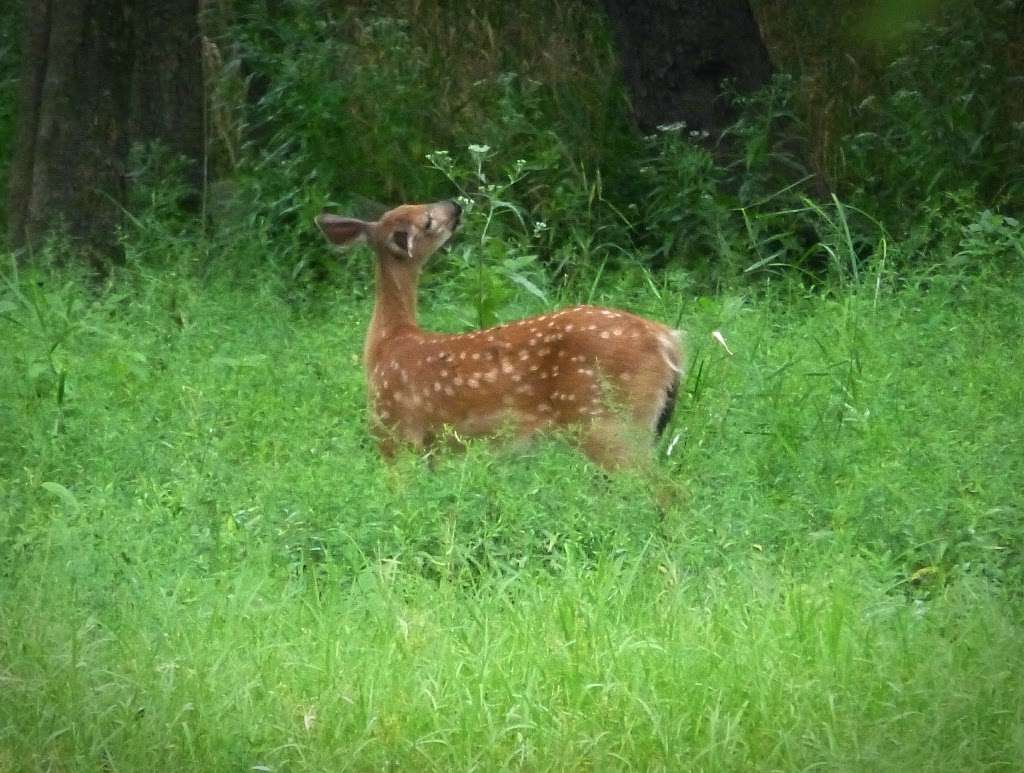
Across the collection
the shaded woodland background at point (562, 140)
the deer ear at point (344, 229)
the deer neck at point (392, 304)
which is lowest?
the shaded woodland background at point (562, 140)

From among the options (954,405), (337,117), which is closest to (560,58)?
(337,117)

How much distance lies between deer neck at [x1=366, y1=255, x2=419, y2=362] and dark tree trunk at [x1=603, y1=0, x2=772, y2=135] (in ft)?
9.36

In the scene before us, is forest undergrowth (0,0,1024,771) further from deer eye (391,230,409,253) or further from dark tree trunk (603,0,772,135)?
deer eye (391,230,409,253)

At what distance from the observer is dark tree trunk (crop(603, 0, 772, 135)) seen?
10461mm

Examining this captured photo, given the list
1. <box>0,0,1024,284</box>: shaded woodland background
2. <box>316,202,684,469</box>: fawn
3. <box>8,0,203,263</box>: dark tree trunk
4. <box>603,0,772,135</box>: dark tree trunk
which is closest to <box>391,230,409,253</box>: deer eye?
<box>316,202,684,469</box>: fawn

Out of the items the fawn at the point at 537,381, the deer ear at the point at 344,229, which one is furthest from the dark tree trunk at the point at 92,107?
the fawn at the point at 537,381

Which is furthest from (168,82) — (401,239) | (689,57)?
(401,239)

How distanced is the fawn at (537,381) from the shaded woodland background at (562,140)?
7.42 feet

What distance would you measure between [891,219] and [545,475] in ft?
14.2

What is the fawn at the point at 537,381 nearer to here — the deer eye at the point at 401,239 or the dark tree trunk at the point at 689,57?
the deer eye at the point at 401,239

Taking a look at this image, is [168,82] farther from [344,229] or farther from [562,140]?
[344,229]

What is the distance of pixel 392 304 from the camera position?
7.93 metres

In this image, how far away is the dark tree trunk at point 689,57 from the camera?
10.5 meters

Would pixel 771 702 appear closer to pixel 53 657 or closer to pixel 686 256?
pixel 53 657
